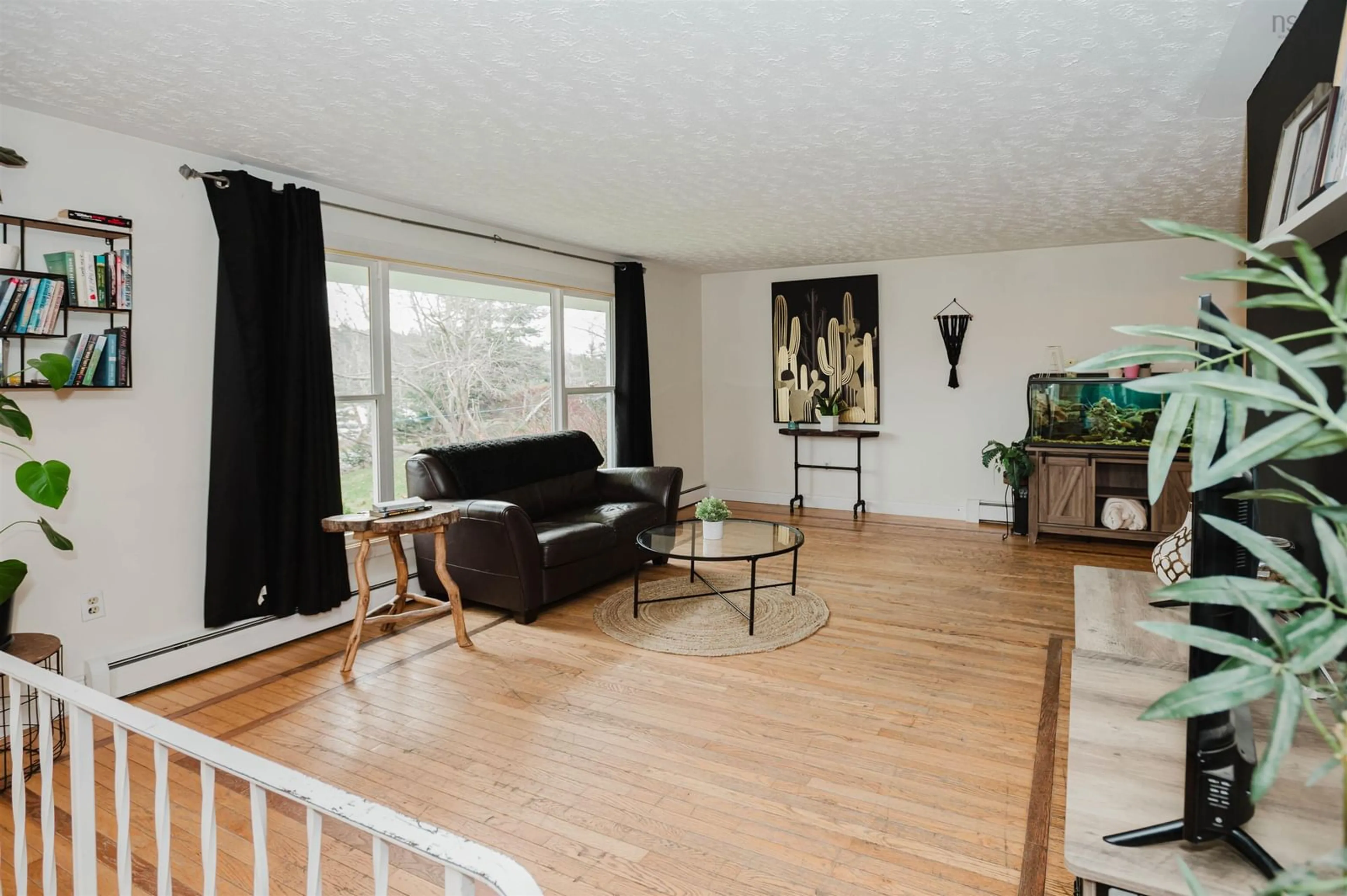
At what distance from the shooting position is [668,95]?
8.86ft

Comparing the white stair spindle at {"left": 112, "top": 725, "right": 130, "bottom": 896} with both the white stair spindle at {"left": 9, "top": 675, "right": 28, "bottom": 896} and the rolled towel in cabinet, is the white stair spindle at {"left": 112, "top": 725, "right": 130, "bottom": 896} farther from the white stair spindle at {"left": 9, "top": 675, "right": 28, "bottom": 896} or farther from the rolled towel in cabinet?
the rolled towel in cabinet

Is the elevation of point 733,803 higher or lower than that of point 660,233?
lower

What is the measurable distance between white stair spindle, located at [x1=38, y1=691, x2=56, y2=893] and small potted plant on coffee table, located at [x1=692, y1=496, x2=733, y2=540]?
3062mm

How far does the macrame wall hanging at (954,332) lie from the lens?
6.40 meters

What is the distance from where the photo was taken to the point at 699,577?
4.84 metres

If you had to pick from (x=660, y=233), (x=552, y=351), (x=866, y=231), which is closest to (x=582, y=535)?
(x=552, y=351)

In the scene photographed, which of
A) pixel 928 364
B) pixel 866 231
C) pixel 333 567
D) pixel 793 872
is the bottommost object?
pixel 793 872

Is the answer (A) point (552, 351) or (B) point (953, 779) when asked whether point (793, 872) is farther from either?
(A) point (552, 351)

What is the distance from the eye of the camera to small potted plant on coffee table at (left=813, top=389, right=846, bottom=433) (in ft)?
22.9

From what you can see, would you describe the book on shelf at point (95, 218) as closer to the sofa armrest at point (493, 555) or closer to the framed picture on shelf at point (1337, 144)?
the sofa armrest at point (493, 555)

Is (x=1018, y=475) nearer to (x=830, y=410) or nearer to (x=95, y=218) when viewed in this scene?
(x=830, y=410)

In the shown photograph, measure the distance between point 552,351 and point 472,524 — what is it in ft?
6.61

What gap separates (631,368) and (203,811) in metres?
5.36

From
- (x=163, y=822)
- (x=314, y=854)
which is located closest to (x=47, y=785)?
(x=163, y=822)
